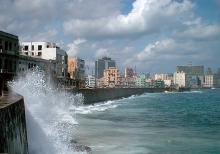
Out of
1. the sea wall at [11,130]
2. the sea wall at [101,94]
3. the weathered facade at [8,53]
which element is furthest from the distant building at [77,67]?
the sea wall at [11,130]

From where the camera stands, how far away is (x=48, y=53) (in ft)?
329

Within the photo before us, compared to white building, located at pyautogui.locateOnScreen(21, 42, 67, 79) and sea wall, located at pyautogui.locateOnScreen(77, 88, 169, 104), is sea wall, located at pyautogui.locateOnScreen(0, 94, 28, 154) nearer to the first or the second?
sea wall, located at pyautogui.locateOnScreen(77, 88, 169, 104)

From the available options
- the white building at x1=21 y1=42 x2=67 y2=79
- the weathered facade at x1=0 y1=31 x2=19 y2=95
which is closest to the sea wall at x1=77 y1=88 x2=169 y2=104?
the white building at x1=21 y1=42 x2=67 y2=79

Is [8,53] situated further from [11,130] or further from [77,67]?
[77,67]

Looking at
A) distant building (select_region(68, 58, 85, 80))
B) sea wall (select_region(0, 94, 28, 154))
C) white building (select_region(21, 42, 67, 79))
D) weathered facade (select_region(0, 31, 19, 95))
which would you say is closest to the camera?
sea wall (select_region(0, 94, 28, 154))

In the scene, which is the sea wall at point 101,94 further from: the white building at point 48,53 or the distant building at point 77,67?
the distant building at point 77,67

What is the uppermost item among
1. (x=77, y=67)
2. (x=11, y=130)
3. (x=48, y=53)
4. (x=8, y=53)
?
(x=48, y=53)

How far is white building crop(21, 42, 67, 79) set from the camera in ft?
326

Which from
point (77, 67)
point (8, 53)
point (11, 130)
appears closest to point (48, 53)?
point (77, 67)

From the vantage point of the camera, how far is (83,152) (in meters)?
24.0

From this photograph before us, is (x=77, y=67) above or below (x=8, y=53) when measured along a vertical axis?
above

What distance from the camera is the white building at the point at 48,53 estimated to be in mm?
99394

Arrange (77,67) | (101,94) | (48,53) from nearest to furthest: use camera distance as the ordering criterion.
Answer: (48,53)
(101,94)
(77,67)

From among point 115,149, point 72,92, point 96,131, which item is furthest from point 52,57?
point 115,149
